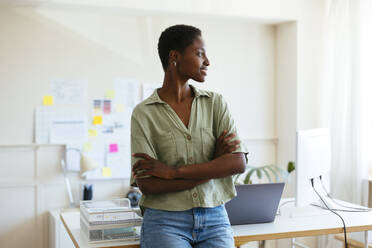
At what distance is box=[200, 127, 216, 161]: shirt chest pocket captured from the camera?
6.49ft

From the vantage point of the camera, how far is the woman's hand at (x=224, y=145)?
1.99 m

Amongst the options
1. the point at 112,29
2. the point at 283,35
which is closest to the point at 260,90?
the point at 283,35

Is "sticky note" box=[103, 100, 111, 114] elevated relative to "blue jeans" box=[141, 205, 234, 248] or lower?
elevated

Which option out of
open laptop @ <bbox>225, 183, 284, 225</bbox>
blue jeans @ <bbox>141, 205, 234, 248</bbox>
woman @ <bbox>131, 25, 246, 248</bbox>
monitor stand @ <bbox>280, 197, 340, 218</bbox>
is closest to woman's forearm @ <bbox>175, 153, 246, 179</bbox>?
woman @ <bbox>131, 25, 246, 248</bbox>

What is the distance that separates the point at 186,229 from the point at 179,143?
0.33 metres

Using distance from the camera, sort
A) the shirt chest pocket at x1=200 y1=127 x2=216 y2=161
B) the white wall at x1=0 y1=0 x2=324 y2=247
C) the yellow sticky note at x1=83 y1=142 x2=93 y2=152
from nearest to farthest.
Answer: the shirt chest pocket at x1=200 y1=127 x2=216 y2=161
the white wall at x1=0 y1=0 x2=324 y2=247
the yellow sticky note at x1=83 y1=142 x2=93 y2=152

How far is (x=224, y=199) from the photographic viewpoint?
1.97 m

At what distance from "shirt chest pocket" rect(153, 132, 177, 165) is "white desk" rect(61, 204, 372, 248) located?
1.37ft

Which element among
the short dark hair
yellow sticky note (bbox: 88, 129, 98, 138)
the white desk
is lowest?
the white desk

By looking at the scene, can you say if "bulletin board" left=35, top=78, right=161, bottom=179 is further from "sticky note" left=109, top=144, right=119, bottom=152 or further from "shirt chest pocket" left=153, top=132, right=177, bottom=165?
"shirt chest pocket" left=153, top=132, right=177, bottom=165

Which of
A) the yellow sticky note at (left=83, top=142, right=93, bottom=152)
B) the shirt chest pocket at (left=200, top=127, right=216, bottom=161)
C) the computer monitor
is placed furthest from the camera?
the yellow sticky note at (left=83, top=142, right=93, bottom=152)

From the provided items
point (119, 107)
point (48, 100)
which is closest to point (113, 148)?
point (119, 107)

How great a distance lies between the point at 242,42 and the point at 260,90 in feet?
1.53

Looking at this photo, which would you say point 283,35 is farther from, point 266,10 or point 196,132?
point 196,132
